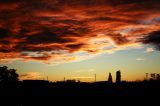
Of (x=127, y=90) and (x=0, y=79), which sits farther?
(x=0, y=79)

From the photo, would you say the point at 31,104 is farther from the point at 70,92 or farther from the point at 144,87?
the point at 144,87

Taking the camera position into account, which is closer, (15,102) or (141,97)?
(141,97)

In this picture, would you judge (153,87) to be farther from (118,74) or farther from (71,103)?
(118,74)

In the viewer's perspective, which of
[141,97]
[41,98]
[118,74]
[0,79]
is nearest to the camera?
[141,97]

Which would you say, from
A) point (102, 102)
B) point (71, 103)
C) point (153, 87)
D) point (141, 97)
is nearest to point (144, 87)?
point (153, 87)

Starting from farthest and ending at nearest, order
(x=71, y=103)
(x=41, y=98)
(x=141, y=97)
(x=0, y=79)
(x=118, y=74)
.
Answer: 1. (x=0, y=79)
2. (x=118, y=74)
3. (x=41, y=98)
4. (x=71, y=103)
5. (x=141, y=97)

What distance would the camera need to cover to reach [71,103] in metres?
38.4

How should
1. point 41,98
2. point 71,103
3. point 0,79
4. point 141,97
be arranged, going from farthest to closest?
1. point 0,79
2. point 41,98
3. point 71,103
4. point 141,97

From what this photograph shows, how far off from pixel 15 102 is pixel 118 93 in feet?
53.1

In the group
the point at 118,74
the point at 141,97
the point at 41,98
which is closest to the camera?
the point at 141,97

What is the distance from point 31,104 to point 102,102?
10838 mm

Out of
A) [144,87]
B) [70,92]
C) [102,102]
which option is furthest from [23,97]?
[144,87]

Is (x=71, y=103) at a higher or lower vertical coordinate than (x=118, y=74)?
lower

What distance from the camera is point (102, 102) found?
121 ft
